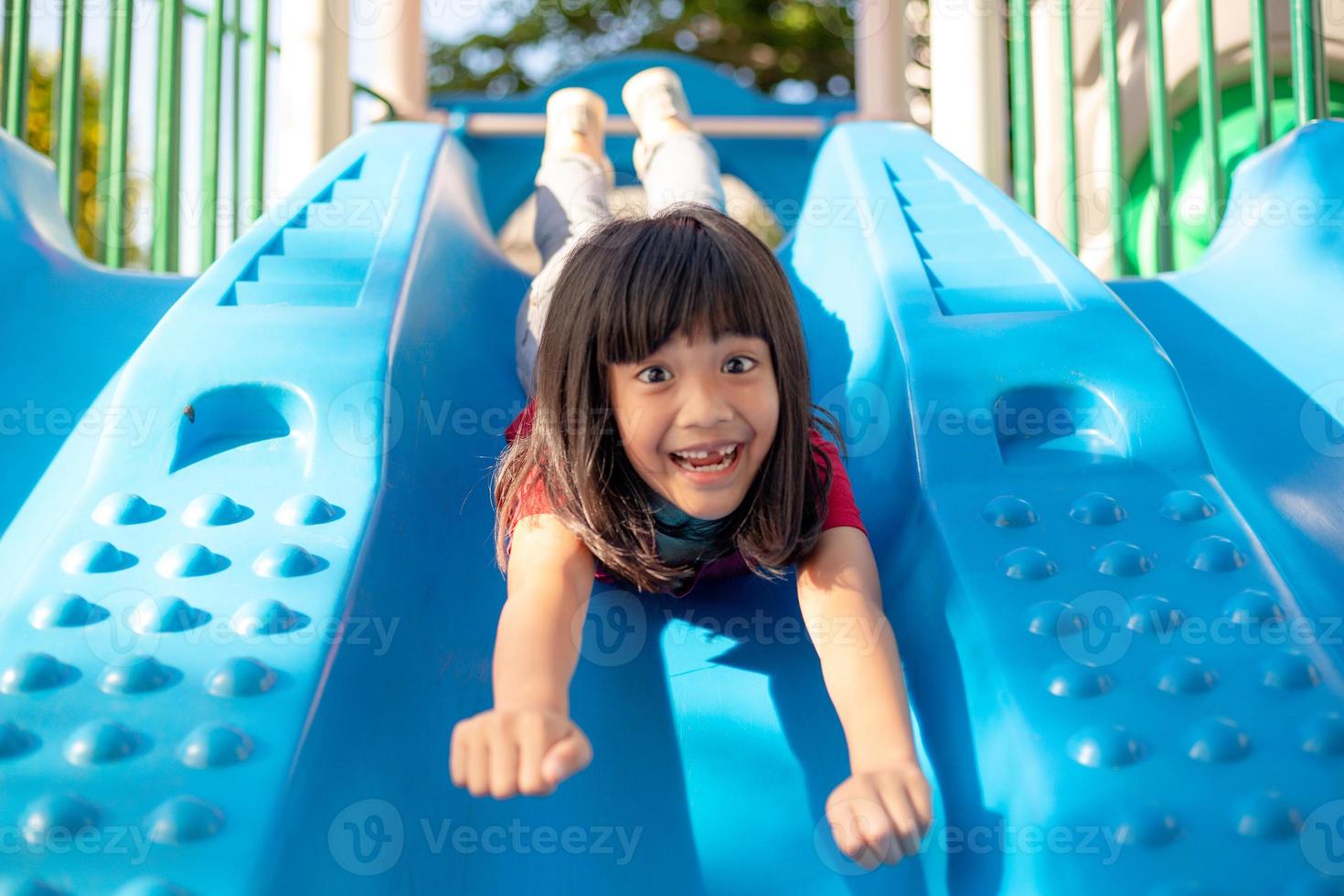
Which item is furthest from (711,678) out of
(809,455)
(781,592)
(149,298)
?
(149,298)

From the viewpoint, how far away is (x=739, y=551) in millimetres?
1150

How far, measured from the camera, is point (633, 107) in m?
2.12

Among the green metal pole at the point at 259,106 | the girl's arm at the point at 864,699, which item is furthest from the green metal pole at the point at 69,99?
the girl's arm at the point at 864,699

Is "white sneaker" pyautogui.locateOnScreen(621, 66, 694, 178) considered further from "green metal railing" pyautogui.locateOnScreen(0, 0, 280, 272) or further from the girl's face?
the girl's face

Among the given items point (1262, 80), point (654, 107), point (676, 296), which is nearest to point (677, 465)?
point (676, 296)

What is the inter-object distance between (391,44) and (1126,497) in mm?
1958

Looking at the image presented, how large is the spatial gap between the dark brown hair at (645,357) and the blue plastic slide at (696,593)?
0.42 ft

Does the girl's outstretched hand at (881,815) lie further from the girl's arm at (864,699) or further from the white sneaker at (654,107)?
the white sneaker at (654,107)

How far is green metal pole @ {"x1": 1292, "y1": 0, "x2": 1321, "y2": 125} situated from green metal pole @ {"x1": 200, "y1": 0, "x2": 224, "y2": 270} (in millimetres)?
1872

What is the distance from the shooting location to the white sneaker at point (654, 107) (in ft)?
6.72

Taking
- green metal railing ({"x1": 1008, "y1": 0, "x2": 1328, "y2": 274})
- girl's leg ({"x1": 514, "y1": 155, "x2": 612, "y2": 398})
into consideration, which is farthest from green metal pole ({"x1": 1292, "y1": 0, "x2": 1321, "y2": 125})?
girl's leg ({"x1": 514, "y1": 155, "x2": 612, "y2": 398})

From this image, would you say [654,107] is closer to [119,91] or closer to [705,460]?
[119,91]

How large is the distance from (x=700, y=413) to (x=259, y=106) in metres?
1.62

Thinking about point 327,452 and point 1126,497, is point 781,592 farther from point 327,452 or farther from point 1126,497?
point 327,452
